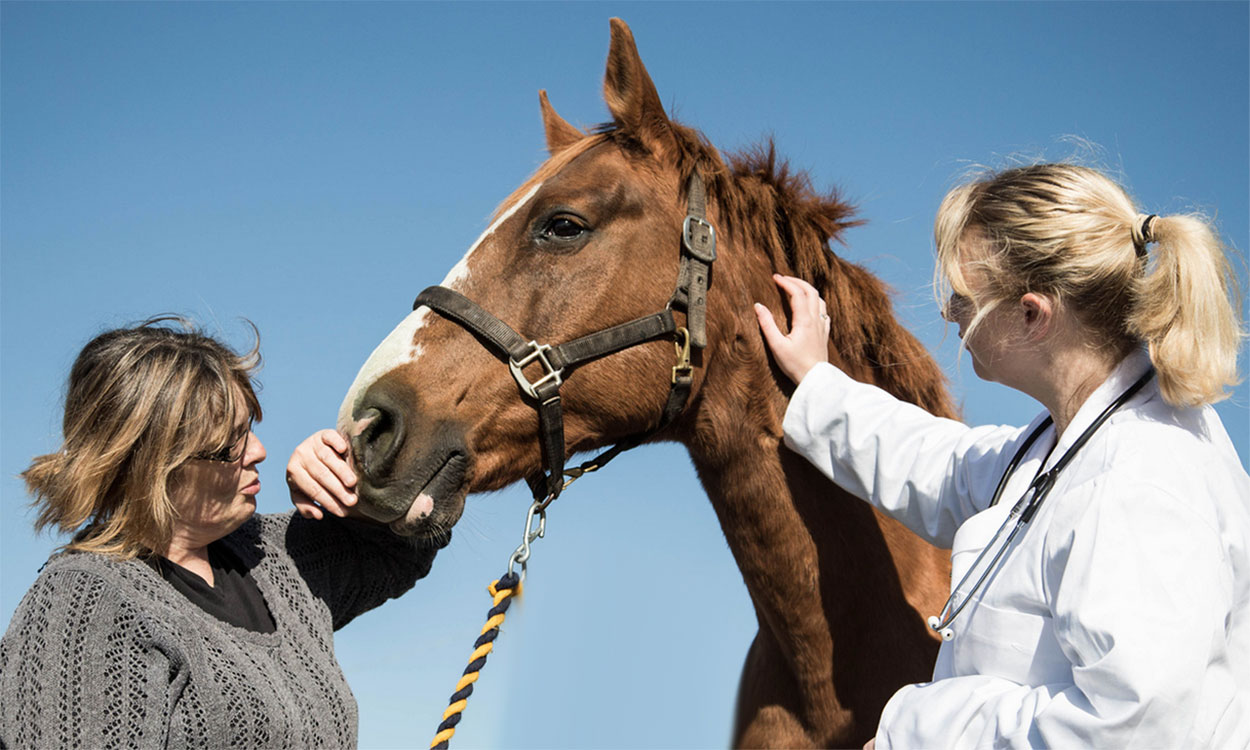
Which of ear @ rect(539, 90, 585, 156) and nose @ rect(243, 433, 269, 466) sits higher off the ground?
ear @ rect(539, 90, 585, 156)

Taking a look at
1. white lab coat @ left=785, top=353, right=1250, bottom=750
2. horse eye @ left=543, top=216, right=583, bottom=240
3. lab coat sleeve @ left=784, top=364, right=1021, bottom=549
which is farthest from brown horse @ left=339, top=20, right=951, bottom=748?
white lab coat @ left=785, top=353, right=1250, bottom=750

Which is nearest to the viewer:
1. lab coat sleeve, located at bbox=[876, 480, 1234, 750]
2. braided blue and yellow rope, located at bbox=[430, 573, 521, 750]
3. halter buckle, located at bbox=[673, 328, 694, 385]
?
lab coat sleeve, located at bbox=[876, 480, 1234, 750]

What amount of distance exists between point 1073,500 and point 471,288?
1422mm

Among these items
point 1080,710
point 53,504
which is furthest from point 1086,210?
point 53,504

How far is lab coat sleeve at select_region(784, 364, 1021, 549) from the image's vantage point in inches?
82.1

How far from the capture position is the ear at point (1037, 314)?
1.67m

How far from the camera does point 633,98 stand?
95.5 inches

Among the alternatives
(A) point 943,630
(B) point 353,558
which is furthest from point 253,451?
(A) point 943,630

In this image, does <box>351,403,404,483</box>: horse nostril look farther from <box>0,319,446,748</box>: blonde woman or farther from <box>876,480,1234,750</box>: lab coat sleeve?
<box>876,480,1234,750</box>: lab coat sleeve

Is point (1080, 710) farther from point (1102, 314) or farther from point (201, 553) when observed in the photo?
point (201, 553)

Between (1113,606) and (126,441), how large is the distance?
190 cm

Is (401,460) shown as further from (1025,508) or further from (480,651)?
(1025,508)

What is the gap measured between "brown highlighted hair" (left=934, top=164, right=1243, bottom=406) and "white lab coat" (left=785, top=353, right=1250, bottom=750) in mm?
100

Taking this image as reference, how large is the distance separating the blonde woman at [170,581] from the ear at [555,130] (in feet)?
3.94
